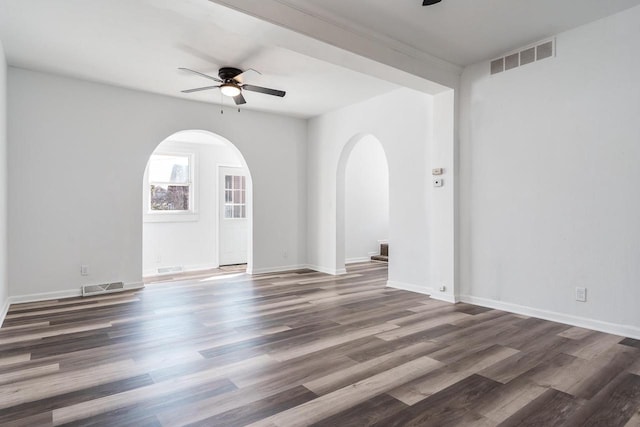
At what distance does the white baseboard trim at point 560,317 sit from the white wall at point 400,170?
2.49ft

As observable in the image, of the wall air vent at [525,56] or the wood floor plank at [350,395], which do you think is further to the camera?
the wall air vent at [525,56]

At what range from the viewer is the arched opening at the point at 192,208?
744cm

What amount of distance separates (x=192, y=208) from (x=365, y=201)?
3.72 metres

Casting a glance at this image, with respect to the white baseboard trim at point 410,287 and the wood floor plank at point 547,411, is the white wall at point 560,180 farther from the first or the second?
the wood floor plank at point 547,411

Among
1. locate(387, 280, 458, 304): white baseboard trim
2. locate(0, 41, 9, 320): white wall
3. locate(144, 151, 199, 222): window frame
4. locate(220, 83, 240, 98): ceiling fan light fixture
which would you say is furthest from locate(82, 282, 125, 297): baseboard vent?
locate(387, 280, 458, 304): white baseboard trim

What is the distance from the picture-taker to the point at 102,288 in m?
5.00

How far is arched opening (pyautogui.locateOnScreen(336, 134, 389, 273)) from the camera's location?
26.3 ft

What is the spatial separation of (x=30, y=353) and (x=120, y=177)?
286 cm

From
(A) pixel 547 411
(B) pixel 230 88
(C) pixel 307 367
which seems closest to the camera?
(A) pixel 547 411

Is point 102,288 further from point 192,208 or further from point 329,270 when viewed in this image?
point 329,270

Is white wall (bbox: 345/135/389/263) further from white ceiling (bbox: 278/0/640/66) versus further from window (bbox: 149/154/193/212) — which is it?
white ceiling (bbox: 278/0/640/66)

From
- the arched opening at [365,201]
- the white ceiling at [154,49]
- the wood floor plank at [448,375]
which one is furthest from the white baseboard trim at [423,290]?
the white ceiling at [154,49]

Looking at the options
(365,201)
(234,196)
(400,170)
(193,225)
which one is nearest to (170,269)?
(193,225)

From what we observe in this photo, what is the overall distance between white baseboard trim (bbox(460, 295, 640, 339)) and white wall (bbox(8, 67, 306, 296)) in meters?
4.61
